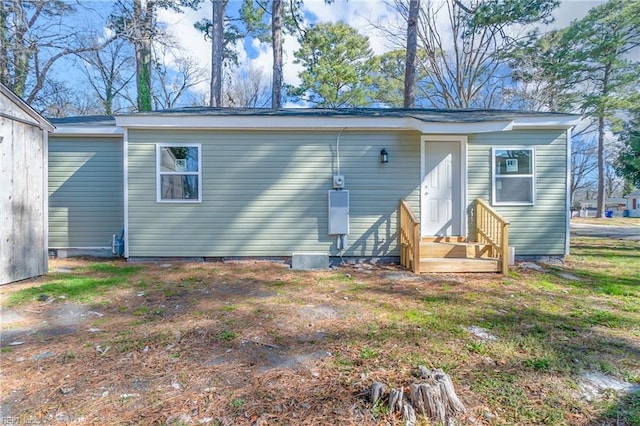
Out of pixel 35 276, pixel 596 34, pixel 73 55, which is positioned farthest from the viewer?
pixel 596 34

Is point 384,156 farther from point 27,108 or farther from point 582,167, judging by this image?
point 582,167

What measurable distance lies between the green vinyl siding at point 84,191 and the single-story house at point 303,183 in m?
0.02

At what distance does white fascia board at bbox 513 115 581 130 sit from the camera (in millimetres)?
6023

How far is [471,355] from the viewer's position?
102 inches

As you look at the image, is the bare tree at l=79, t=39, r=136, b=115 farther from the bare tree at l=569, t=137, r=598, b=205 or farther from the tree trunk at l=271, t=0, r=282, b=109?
the bare tree at l=569, t=137, r=598, b=205

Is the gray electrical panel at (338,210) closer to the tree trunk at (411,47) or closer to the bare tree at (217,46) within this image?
the tree trunk at (411,47)

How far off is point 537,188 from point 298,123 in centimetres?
501

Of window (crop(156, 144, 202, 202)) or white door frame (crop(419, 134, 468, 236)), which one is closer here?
window (crop(156, 144, 202, 202))

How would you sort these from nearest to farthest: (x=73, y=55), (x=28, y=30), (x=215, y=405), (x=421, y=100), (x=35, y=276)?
(x=215, y=405)
(x=35, y=276)
(x=28, y=30)
(x=73, y=55)
(x=421, y=100)

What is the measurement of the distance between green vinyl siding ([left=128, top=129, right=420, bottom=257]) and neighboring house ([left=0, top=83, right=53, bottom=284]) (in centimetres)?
141

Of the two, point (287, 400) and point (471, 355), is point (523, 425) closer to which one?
point (471, 355)

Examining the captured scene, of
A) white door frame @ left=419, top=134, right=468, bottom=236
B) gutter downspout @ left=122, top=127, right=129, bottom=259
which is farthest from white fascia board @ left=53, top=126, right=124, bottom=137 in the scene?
white door frame @ left=419, top=134, right=468, bottom=236

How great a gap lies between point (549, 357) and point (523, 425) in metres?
1.03

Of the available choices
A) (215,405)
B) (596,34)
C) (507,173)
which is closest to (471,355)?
(215,405)
